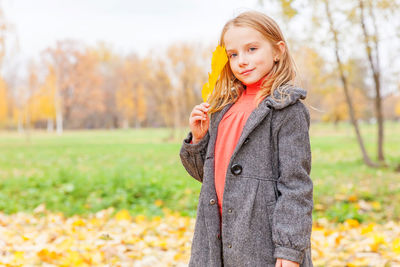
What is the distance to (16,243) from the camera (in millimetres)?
3057

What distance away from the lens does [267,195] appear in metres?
1.47

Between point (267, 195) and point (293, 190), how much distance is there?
10cm

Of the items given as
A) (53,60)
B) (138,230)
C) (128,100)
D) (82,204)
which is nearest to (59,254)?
(138,230)

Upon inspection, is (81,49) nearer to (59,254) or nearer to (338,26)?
(338,26)

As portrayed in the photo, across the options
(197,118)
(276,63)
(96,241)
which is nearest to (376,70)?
(96,241)

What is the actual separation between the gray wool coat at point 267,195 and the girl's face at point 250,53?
0.44 ft

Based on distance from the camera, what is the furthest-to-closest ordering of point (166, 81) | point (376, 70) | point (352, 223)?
point (166, 81) < point (376, 70) < point (352, 223)

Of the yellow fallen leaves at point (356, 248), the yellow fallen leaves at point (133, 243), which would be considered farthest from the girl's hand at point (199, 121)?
the yellow fallen leaves at point (356, 248)

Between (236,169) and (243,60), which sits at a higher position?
(243,60)

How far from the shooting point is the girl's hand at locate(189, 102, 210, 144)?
64.8 inches

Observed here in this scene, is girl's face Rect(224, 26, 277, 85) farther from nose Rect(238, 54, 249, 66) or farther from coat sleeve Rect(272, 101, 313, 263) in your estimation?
coat sleeve Rect(272, 101, 313, 263)

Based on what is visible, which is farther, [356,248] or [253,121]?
[356,248]

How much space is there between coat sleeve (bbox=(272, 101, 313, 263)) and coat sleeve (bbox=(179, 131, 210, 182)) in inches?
13.4

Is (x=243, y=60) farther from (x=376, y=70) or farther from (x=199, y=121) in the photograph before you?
(x=376, y=70)
